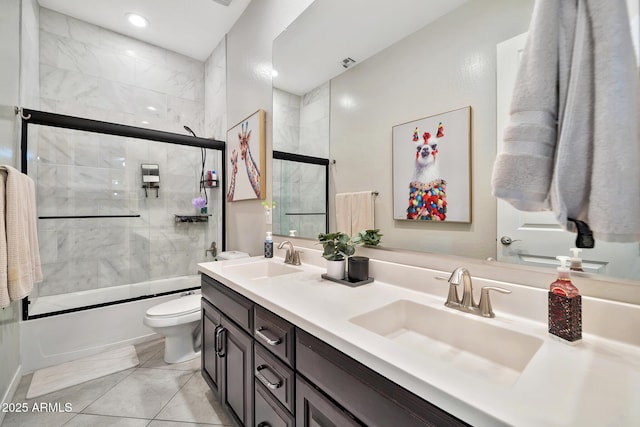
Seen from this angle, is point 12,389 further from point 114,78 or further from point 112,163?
point 114,78

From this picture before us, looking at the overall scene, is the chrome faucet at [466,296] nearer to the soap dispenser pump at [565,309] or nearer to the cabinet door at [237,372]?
the soap dispenser pump at [565,309]

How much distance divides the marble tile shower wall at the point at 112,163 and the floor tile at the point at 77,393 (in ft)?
2.89

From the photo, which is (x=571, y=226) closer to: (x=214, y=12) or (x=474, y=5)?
(x=474, y=5)

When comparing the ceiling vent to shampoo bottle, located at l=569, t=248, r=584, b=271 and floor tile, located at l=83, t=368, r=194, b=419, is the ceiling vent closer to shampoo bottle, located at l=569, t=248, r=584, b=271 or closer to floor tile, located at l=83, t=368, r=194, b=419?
shampoo bottle, located at l=569, t=248, r=584, b=271

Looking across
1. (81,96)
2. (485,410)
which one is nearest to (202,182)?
(81,96)

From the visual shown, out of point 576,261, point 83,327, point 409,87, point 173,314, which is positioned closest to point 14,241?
point 173,314

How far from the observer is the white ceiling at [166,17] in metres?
2.28

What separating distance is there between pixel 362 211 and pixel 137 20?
2.78 meters

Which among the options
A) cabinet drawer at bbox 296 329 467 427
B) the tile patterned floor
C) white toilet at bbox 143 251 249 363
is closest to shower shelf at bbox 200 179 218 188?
white toilet at bbox 143 251 249 363

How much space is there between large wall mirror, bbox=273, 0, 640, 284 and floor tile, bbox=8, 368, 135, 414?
182 centimetres

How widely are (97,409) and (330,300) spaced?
164 cm

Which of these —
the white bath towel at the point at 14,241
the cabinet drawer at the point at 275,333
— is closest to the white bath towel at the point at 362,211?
the cabinet drawer at the point at 275,333

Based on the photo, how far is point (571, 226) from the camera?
494 mm

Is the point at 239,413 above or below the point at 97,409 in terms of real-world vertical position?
above
